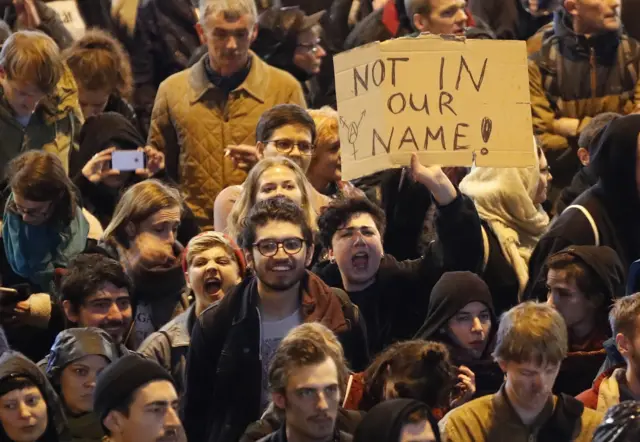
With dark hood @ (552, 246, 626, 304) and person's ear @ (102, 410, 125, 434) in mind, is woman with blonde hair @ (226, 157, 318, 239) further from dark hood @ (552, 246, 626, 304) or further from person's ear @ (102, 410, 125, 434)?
person's ear @ (102, 410, 125, 434)

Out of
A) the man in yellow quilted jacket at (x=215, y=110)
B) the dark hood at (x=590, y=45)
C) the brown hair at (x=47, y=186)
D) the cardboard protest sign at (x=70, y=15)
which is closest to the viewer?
the brown hair at (x=47, y=186)

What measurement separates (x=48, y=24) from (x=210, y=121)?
202cm

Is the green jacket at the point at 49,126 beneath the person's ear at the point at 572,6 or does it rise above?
beneath

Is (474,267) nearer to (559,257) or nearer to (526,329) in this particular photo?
(559,257)

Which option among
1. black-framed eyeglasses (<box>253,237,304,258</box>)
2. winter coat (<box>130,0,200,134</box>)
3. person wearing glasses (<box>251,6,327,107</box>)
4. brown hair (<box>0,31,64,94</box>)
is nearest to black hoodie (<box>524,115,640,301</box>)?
black-framed eyeglasses (<box>253,237,304,258</box>)

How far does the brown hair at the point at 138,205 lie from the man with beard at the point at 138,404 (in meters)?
1.63

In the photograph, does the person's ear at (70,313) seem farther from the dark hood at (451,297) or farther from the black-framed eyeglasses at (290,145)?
the dark hood at (451,297)

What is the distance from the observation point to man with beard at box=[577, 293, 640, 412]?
7.95m

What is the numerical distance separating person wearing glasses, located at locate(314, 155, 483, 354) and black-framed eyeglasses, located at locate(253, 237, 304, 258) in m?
0.80

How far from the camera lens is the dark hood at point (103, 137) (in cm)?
1066

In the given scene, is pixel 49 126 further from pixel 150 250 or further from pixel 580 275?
pixel 580 275

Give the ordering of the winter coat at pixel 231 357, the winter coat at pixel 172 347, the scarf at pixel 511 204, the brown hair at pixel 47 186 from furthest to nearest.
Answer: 1. the scarf at pixel 511 204
2. the brown hair at pixel 47 186
3. the winter coat at pixel 172 347
4. the winter coat at pixel 231 357

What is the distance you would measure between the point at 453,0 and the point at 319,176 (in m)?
1.64

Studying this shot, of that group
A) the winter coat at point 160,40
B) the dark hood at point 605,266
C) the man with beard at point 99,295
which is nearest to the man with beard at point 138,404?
the man with beard at point 99,295
